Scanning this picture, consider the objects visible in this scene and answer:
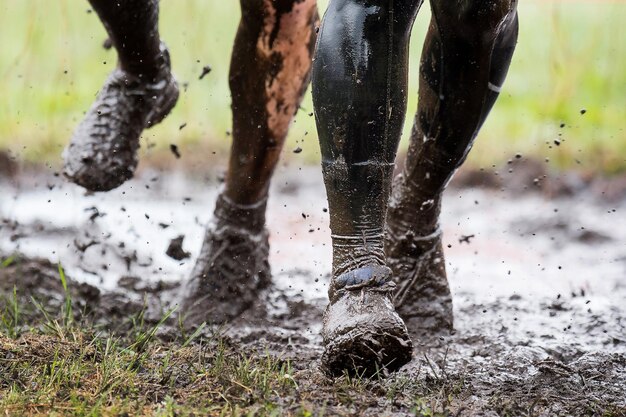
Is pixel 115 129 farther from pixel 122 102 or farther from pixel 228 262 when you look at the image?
pixel 228 262

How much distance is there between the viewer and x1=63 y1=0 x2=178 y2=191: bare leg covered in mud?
3.05 m

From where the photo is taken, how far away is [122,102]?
3.15m

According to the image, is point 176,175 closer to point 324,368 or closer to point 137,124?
point 137,124

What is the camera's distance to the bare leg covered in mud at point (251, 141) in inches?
117

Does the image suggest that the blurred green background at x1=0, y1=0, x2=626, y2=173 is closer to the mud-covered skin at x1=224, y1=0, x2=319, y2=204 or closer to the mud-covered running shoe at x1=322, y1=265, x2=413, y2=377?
the mud-covered skin at x1=224, y1=0, x2=319, y2=204

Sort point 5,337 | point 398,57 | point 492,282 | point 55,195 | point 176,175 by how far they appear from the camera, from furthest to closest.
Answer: point 176,175 < point 55,195 < point 492,282 < point 5,337 < point 398,57

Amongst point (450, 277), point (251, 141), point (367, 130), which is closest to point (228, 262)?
point (251, 141)

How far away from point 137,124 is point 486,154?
3083 millimetres

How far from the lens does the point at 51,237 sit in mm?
4184

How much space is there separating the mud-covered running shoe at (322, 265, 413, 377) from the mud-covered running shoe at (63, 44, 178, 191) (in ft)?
4.01

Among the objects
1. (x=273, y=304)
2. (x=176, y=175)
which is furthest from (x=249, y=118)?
(x=176, y=175)

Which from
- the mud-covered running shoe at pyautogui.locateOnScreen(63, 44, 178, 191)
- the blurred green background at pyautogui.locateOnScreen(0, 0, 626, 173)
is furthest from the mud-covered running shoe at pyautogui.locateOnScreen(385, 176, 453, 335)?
the blurred green background at pyautogui.locateOnScreen(0, 0, 626, 173)

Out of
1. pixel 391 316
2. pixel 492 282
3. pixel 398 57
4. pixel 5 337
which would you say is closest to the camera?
pixel 391 316

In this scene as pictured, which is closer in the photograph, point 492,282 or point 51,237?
point 492,282
